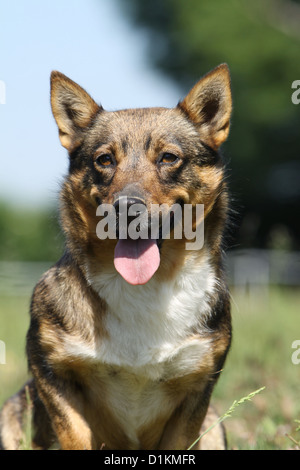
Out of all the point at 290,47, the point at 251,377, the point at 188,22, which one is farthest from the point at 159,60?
the point at 251,377

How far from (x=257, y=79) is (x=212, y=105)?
2089 centimetres

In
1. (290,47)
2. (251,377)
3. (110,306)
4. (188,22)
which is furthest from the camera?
(188,22)

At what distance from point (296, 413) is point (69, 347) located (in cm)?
202

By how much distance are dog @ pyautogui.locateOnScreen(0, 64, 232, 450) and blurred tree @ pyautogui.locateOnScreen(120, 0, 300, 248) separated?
62.9 ft

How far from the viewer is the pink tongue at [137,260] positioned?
3482mm

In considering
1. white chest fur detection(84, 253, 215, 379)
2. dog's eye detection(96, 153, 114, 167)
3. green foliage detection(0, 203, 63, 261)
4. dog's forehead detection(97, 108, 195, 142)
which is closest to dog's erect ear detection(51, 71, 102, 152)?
dog's forehead detection(97, 108, 195, 142)

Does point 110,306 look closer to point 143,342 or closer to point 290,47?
point 143,342

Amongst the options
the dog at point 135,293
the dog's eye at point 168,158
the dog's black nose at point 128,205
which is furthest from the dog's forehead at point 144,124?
the dog's black nose at point 128,205

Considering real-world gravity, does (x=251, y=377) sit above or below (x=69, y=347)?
below

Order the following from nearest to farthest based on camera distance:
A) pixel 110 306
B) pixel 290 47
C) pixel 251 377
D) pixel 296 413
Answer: pixel 110 306
pixel 296 413
pixel 251 377
pixel 290 47

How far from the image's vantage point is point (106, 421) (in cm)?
374

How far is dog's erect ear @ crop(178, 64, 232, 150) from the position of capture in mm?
3877
